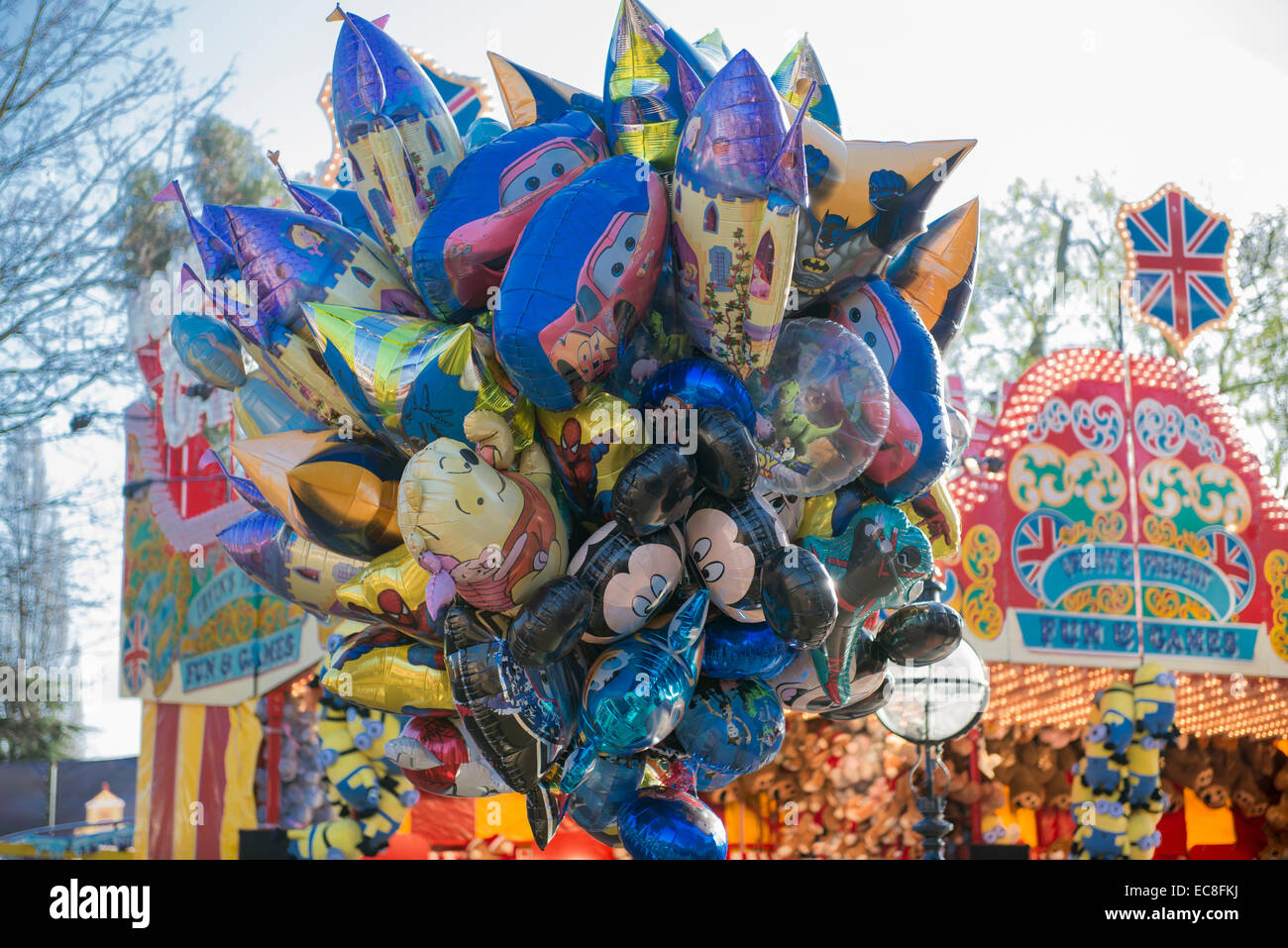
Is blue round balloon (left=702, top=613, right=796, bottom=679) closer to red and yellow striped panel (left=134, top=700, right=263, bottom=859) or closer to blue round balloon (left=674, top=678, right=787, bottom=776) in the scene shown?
blue round balloon (left=674, top=678, right=787, bottom=776)

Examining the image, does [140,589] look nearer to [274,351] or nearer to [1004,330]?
[274,351]

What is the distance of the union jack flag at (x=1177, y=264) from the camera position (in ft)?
31.2

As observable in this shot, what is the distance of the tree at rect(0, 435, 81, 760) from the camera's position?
841 cm

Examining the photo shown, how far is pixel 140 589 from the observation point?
8469mm

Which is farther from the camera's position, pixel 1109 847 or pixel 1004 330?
pixel 1004 330

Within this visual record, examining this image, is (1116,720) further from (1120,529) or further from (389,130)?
(389,130)

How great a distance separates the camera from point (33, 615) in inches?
443

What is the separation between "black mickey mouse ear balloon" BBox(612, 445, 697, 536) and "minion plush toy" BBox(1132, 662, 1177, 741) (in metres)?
6.64

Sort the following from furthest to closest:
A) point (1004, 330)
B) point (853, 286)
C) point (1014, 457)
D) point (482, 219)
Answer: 1. point (1004, 330)
2. point (1014, 457)
3. point (853, 286)
4. point (482, 219)

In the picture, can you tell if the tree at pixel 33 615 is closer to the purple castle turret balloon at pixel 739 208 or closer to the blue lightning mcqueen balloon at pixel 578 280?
the blue lightning mcqueen balloon at pixel 578 280

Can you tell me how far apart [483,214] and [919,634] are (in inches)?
56.7

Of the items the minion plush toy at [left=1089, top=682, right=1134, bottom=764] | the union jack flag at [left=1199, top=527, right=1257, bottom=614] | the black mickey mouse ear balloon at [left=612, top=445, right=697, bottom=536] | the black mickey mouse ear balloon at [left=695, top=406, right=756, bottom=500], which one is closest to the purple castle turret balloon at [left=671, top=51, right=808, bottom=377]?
the black mickey mouse ear balloon at [left=695, top=406, right=756, bottom=500]
